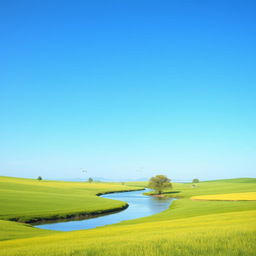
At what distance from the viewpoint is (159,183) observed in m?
101

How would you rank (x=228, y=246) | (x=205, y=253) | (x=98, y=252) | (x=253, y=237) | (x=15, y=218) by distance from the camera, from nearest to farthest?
(x=205, y=253)
(x=228, y=246)
(x=98, y=252)
(x=253, y=237)
(x=15, y=218)

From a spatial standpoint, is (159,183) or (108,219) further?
(159,183)

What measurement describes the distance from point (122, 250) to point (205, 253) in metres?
3.09

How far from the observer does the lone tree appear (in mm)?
99688

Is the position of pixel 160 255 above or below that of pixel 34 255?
above

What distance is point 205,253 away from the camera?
7.93m

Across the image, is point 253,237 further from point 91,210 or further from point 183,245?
point 91,210

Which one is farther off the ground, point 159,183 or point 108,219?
point 159,183

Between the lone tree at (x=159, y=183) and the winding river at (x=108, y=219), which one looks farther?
the lone tree at (x=159, y=183)

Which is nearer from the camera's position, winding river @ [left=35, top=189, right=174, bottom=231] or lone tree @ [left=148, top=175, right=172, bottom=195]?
winding river @ [left=35, top=189, right=174, bottom=231]

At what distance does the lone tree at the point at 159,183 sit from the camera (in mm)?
99688

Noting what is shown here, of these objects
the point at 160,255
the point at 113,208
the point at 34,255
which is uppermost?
the point at 160,255

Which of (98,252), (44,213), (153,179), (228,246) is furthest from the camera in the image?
(153,179)

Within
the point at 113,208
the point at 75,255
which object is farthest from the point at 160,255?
the point at 113,208
